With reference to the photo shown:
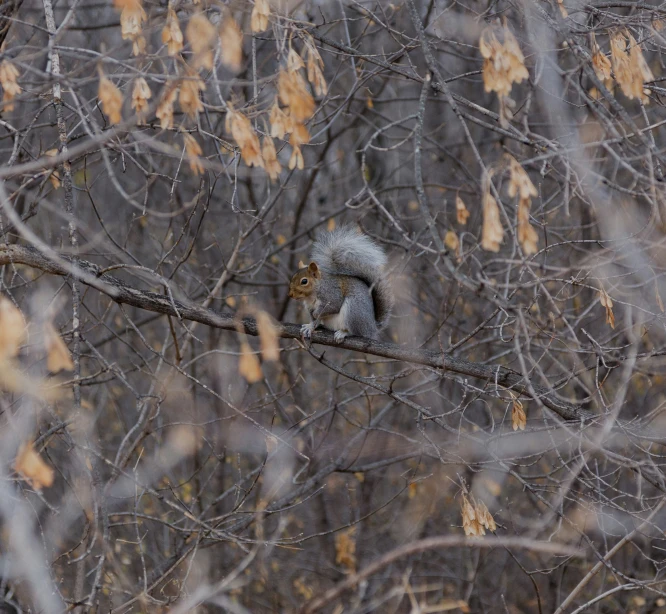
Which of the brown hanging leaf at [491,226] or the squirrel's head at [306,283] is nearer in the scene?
the brown hanging leaf at [491,226]

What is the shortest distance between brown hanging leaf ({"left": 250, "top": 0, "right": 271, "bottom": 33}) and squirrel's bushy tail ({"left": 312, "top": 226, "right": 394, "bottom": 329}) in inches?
91.4

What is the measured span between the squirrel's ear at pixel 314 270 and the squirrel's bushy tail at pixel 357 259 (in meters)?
0.18

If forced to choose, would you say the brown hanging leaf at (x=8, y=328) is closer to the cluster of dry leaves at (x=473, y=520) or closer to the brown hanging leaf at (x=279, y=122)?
the brown hanging leaf at (x=279, y=122)

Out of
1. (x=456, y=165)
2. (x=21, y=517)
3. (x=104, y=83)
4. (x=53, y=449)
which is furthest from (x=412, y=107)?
(x=21, y=517)

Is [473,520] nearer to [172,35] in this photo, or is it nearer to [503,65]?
[503,65]

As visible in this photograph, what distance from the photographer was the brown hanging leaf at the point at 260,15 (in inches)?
103

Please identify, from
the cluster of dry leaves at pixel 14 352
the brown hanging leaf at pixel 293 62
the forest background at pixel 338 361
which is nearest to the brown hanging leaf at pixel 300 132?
the brown hanging leaf at pixel 293 62

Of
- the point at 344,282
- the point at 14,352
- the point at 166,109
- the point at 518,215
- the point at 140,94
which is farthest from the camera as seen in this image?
the point at 344,282

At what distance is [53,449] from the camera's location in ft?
23.0

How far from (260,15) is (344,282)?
105 inches

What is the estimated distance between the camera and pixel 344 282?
5.18 meters

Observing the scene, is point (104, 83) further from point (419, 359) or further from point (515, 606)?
point (515, 606)

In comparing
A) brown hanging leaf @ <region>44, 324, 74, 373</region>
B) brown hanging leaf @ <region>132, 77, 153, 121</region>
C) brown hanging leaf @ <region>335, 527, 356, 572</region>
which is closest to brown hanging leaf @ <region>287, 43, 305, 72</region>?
brown hanging leaf @ <region>132, 77, 153, 121</region>

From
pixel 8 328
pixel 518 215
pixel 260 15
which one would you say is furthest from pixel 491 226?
pixel 8 328
